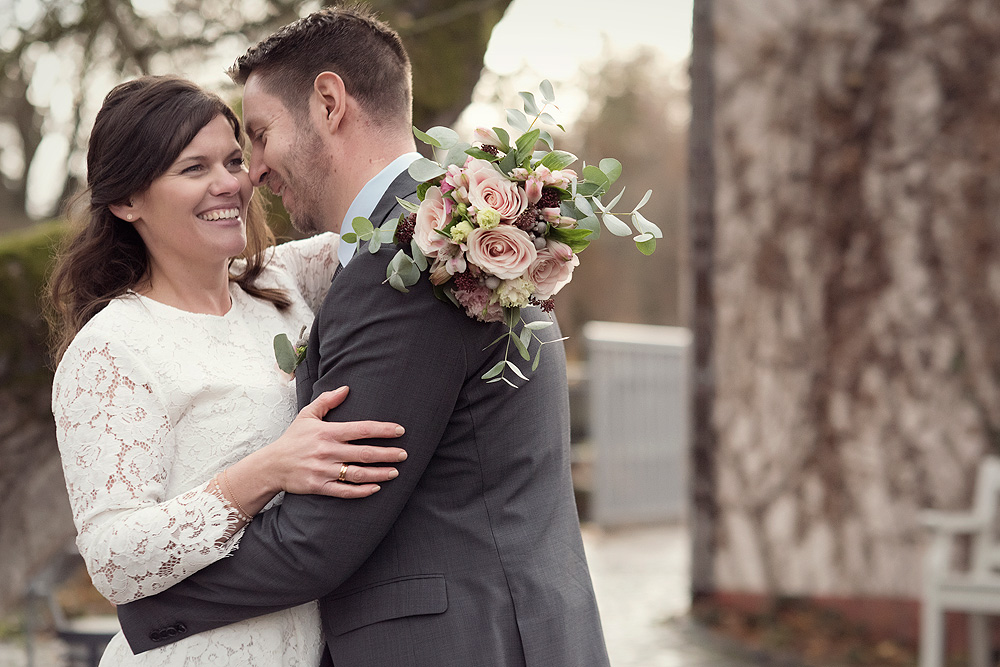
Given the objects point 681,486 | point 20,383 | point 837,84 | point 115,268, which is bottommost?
point 681,486

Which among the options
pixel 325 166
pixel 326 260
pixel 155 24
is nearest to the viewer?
pixel 325 166

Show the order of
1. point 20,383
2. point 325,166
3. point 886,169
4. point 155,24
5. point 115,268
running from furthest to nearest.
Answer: point 155,24 → point 886,169 → point 20,383 → point 115,268 → point 325,166

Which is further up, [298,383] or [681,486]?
[298,383]

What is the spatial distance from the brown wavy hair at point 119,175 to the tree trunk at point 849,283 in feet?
14.5

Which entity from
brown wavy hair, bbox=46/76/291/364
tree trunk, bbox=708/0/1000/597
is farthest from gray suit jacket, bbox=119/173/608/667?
tree trunk, bbox=708/0/1000/597

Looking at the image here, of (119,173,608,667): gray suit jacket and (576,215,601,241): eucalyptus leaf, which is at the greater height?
(576,215,601,241): eucalyptus leaf

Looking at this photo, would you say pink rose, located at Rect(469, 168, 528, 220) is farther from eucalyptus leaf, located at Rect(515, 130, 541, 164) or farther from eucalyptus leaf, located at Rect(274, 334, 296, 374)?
eucalyptus leaf, located at Rect(274, 334, 296, 374)

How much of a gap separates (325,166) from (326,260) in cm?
63

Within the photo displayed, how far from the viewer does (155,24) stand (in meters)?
6.24

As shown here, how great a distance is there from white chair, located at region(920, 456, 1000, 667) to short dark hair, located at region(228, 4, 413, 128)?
4098 mm

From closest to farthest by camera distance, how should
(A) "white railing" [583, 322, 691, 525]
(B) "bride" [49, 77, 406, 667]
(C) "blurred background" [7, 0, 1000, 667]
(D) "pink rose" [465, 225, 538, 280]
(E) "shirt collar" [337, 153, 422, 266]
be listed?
(D) "pink rose" [465, 225, 538, 280]
(B) "bride" [49, 77, 406, 667]
(E) "shirt collar" [337, 153, 422, 266]
(C) "blurred background" [7, 0, 1000, 667]
(A) "white railing" [583, 322, 691, 525]

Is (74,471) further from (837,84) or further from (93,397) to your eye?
(837,84)

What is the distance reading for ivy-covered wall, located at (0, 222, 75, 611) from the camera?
4.73 m

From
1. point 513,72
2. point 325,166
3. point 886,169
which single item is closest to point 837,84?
point 886,169
